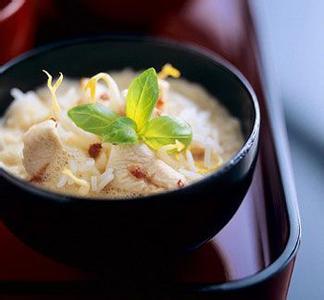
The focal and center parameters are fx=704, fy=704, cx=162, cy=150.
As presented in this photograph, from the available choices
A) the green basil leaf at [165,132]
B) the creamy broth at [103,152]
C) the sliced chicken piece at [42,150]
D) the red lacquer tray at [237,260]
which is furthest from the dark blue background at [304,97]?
the sliced chicken piece at [42,150]

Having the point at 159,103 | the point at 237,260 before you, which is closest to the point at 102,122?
the point at 159,103

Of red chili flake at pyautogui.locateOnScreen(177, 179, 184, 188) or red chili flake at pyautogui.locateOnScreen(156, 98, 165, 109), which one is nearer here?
red chili flake at pyautogui.locateOnScreen(177, 179, 184, 188)

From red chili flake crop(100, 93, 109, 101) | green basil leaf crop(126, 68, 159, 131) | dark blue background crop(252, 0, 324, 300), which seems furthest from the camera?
dark blue background crop(252, 0, 324, 300)

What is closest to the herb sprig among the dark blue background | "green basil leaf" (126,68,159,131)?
"green basil leaf" (126,68,159,131)

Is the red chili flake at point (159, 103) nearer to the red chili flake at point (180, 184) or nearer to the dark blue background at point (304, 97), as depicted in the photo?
the red chili flake at point (180, 184)

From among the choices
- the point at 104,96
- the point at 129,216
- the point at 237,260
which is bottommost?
the point at 237,260

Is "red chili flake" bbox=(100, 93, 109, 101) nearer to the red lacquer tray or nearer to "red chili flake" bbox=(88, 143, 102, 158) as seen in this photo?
"red chili flake" bbox=(88, 143, 102, 158)

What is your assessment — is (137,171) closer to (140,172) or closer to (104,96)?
(140,172)
